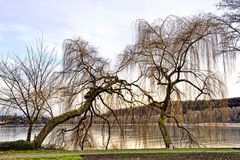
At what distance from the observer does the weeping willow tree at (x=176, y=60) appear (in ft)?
49.2

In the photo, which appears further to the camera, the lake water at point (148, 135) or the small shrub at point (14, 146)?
the lake water at point (148, 135)

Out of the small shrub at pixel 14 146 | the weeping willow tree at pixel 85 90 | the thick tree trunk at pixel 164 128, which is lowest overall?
the small shrub at pixel 14 146

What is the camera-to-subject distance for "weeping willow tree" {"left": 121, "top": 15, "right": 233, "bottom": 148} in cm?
1498

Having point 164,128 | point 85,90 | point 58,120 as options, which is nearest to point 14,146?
point 58,120

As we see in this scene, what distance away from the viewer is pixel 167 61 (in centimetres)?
1542

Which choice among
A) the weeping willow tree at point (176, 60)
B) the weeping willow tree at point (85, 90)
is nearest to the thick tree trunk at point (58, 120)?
the weeping willow tree at point (85, 90)

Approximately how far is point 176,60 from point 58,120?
6669 millimetres

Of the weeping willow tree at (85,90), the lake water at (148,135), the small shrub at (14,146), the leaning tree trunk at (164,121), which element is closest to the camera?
the small shrub at (14,146)

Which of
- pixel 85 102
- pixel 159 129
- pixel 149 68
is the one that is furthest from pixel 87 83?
pixel 159 129

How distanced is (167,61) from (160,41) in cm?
101

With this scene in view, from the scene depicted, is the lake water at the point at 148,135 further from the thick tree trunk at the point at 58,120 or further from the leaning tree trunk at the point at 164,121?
the thick tree trunk at the point at 58,120

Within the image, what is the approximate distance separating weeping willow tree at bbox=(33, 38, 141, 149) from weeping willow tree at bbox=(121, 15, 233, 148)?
4.38 feet

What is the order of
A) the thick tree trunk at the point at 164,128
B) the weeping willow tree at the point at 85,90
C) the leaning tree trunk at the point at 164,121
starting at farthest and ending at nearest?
the weeping willow tree at the point at 85,90 → the thick tree trunk at the point at 164,128 → the leaning tree trunk at the point at 164,121

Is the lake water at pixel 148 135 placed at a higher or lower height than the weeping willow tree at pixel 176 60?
lower
